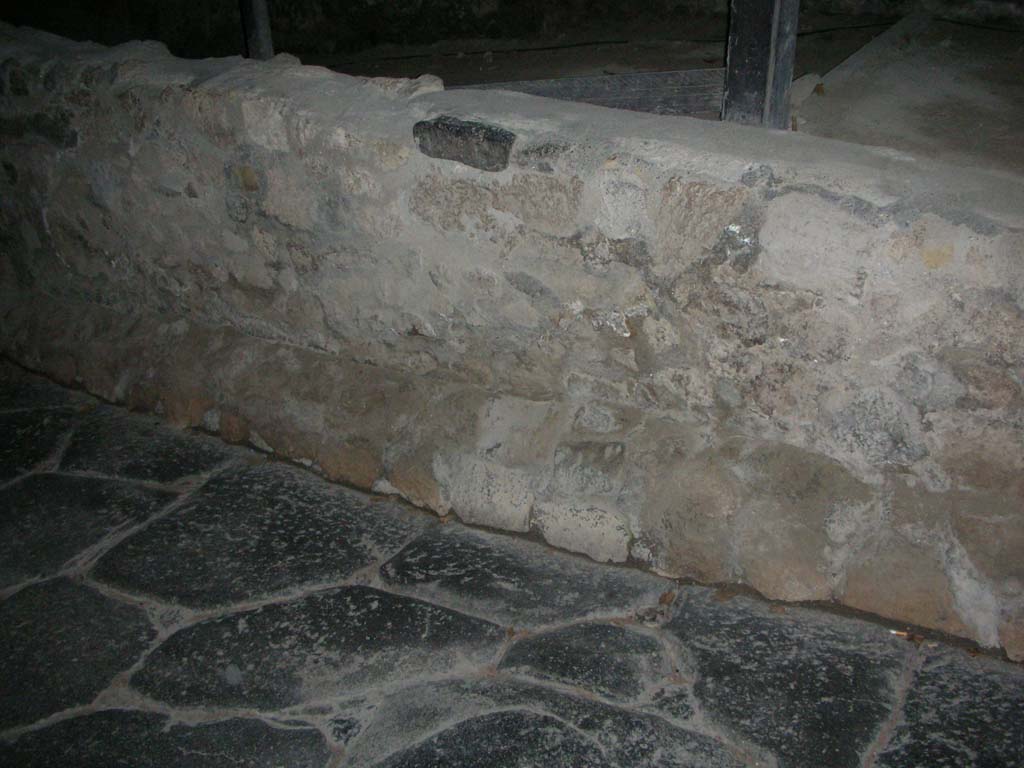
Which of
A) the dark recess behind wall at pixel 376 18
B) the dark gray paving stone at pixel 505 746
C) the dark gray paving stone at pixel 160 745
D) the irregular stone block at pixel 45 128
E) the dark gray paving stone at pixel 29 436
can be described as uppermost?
the dark recess behind wall at pixel 376 18

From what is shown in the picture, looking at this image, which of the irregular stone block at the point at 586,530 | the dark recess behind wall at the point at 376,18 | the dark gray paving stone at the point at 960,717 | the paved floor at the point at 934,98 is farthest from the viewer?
the dark recess behind wall at the point at 376,18

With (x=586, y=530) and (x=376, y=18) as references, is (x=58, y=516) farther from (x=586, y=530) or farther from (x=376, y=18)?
(x=376, y=18)

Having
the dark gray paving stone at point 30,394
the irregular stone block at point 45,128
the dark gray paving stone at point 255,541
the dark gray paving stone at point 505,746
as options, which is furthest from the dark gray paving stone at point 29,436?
the dark gray paving stone at point 505,746

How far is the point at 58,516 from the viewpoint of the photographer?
8.11ft

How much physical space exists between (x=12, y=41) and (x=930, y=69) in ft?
9.10

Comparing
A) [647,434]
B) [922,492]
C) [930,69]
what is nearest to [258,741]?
[647,434]

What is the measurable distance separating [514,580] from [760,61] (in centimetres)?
126

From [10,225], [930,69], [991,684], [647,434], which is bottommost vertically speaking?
[991,684]

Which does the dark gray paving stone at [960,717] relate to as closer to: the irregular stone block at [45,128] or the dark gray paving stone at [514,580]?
the dark gray paving stone at [514,580]

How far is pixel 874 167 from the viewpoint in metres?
1.86

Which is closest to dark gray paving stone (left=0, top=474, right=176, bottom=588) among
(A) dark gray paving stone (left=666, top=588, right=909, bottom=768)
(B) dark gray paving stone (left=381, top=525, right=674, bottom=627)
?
(B) dark gray paving stone (left=381, top=525, right=674, bottom=627)

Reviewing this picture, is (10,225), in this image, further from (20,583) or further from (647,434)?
(647,434)

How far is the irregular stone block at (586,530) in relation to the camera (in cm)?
219

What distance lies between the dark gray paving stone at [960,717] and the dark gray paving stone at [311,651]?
2.58 feet
